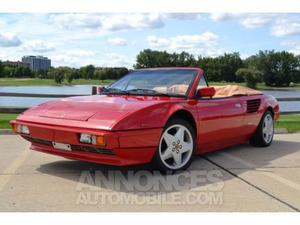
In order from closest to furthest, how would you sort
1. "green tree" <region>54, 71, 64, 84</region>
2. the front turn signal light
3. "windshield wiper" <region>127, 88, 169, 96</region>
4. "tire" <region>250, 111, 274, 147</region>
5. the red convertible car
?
the red convertible car < the front turn signal light < "windshield wiper" <region>127, 88, 169, 96</region> < "tire" <region>250, 111, 274, 147</region> < "green tree" <region>54, 71, 64, 84</region>

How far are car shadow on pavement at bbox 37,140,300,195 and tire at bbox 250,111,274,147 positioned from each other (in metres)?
0.68

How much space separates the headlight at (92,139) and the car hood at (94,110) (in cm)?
11

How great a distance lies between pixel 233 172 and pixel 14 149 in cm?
345

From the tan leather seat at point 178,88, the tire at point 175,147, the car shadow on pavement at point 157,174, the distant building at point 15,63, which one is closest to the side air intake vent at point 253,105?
the car shadow on pavement at point 157,174

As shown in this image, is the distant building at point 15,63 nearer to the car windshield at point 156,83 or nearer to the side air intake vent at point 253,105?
the car windshield at point 156,83

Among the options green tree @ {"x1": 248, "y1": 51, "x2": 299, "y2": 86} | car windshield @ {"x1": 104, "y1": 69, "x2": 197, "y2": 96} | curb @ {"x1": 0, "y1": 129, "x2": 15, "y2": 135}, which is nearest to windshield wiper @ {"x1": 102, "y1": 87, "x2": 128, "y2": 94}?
car windshield @ {"x1": 104, "y1": 69, "x2": 197, "y2": 96}

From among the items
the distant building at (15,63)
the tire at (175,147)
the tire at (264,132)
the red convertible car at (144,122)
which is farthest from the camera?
the distant building at (15,63)

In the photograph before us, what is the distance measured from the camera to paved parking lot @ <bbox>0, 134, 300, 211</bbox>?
3715 millimetres

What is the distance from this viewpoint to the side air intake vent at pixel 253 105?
6.44 meters

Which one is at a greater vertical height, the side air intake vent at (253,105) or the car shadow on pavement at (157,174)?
the side air intake vent at (253,105)

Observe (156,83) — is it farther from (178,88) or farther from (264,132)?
(264,132)

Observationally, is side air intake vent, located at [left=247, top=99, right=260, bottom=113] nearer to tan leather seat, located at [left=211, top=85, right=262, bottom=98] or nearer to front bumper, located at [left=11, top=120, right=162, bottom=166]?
tan leather seat, located at [left=211, top=85, right=262, bottom=98]

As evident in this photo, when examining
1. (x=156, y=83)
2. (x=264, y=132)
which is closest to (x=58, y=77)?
(x=264, y=132)
